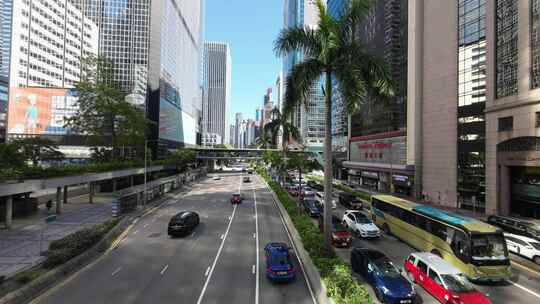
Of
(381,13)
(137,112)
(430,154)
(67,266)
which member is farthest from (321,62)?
(381,13)

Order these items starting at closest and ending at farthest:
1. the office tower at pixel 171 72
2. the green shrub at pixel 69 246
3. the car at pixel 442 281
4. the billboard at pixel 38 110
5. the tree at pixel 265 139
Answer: the car at pixel 442 281, the green shrub at pixel 69 246, the tree at pixel 265 139, the billboard at pixel 38 110, the office tower at pixel 171 72

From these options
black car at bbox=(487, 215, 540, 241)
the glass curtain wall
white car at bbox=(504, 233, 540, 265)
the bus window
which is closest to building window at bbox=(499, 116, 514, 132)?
the glass curtain wall

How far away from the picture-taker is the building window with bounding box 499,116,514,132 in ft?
112

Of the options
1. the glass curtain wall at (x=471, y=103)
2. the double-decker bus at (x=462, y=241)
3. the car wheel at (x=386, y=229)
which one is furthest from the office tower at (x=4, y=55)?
the glass curtain wall at (x=471, y=103)

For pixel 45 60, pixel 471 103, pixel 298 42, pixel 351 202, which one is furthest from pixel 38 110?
pixel 471 103

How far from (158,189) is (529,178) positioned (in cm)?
5358

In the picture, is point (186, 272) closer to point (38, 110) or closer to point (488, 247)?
point (488, 247)

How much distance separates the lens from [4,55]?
3546 inches

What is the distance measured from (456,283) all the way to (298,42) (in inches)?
608

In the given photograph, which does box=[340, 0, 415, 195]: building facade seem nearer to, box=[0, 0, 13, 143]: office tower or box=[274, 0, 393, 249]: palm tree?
box=[274, 0, 393, 249]: palm tree

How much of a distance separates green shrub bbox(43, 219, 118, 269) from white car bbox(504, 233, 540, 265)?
31.2 metres

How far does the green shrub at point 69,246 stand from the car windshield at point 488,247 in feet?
79.3

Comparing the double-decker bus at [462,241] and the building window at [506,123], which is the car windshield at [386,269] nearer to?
the double-decker bus at [462,241]

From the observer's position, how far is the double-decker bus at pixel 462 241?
15.1m
